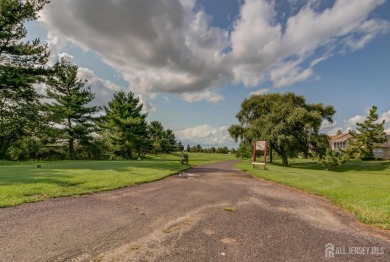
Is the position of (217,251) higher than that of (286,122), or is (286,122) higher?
(286,122)

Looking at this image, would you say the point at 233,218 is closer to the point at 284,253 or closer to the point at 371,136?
the point at 284,253

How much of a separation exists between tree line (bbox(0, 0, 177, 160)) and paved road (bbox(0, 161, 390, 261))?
900 inches

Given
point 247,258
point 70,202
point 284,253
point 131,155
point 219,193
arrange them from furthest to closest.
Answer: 1. point 131,155
2. point 219,193
3. point 70,202
4. point 284,253
5. point 247,258

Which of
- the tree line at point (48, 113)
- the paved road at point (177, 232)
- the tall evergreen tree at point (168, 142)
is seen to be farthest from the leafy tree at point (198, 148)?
the paved road at point (177, 232)

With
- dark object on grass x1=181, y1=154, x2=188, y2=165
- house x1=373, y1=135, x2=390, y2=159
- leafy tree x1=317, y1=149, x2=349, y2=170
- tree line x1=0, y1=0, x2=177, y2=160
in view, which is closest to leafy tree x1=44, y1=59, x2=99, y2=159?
tree line x1=0, y1=0, x2=177, y2=160

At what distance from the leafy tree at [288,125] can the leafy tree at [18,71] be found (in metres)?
29.5

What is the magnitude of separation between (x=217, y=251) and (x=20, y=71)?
28.1 metres

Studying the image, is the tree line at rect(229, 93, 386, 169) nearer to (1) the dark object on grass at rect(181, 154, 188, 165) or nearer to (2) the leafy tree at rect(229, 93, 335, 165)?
(2) the leafy tree at rect(229, 93, 335, 165)

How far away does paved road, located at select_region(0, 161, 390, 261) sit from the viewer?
411 centimetres

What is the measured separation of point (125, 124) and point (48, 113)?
39.0 ft

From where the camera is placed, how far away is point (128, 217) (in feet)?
19.9

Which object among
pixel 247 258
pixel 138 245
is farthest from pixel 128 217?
pixel 247 258

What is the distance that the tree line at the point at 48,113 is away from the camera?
79.5ft

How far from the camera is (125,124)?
41.6m
